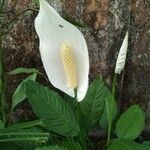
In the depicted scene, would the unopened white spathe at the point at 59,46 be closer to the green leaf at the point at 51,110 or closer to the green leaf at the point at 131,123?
the green leaf at the point at 51,110

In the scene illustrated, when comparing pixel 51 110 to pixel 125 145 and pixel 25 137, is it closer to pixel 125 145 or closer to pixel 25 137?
pixel 25 137

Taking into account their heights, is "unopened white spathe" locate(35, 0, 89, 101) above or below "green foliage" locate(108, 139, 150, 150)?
above

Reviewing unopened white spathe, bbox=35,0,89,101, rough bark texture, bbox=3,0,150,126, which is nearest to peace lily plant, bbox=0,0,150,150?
unopened white spathe, bbox=35,0,89,101

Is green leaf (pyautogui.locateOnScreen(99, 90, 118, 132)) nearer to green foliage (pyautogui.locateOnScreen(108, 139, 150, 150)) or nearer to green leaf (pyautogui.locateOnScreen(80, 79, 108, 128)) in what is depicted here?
green leaf (pyautogui.locateOnScreen(80, 79, 108, 128))

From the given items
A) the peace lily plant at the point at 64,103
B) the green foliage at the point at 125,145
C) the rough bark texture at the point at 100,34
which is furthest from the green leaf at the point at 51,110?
the rough bark texture at the point at 100,34

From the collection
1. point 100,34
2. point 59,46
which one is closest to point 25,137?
point 59,46

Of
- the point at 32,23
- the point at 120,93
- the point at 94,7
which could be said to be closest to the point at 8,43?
the point at 32,23
